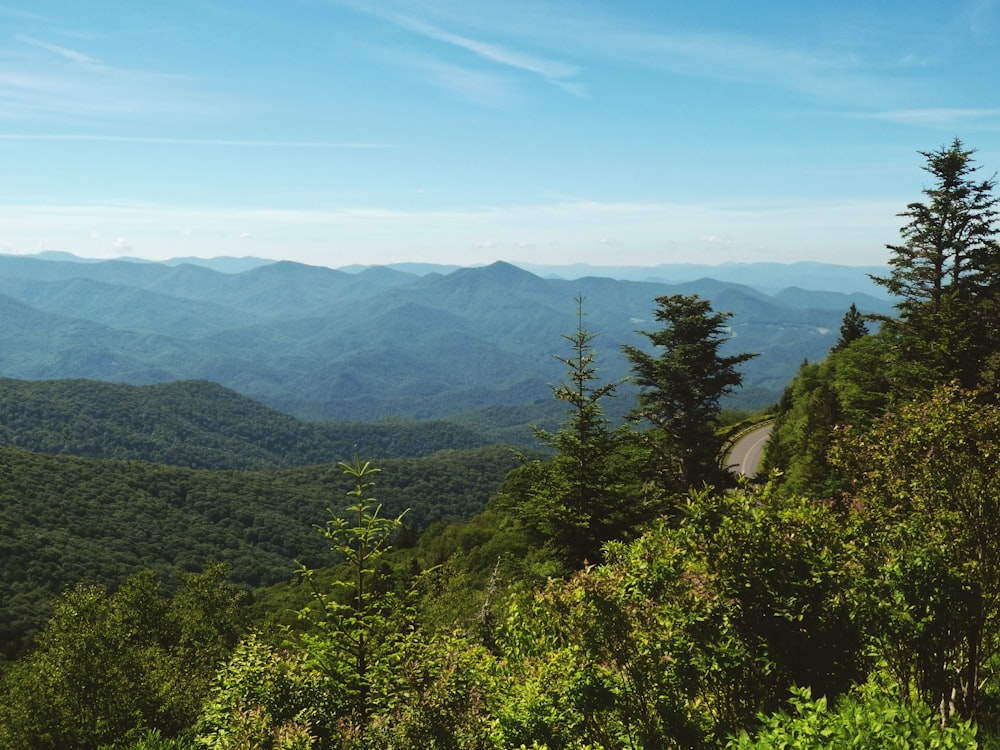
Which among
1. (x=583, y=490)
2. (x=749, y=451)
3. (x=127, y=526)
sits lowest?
(x=127, y=526)

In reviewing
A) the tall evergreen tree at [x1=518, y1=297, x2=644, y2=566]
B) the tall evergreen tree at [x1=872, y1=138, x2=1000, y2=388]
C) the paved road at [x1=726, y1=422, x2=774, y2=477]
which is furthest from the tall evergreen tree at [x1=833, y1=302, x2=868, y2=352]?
the tall evergreen tree at [x1=518, y1=297, x2=644, y2=566]

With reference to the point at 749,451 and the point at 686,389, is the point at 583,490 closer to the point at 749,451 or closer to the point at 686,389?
the point at 686,389

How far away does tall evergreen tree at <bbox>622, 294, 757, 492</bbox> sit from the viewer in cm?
2667

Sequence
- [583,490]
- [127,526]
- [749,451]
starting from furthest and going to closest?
[127,526], [749,451], [583,490]

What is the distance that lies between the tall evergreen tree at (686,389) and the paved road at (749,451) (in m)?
17.0

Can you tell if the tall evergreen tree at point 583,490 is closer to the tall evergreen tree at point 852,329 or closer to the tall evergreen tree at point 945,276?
the tall evergreen tree at point 945,276

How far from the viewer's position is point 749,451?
178ft

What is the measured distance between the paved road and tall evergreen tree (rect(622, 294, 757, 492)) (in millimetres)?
17044

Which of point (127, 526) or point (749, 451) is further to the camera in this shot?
point (127, 526)

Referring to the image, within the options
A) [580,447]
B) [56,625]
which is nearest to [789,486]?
[580,447]

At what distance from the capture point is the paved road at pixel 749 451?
47.2m

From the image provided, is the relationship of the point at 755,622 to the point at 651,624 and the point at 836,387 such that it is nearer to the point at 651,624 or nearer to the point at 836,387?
the point at 651,624

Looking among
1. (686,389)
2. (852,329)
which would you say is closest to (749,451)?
(852,329)

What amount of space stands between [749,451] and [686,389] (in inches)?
1234
